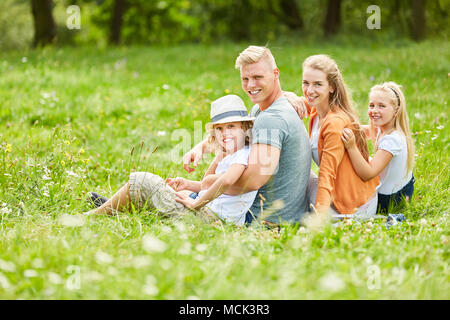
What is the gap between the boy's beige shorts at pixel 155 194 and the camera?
429 centimetres

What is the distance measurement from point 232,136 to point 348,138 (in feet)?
3.15

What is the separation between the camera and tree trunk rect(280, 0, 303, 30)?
2286 centimetres

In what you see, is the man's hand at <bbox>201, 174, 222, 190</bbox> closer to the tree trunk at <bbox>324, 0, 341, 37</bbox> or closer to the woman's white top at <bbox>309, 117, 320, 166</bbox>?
the woman's white top at <bbox>309, 117, 320, 166</bbox>

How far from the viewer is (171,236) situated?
3.59 m

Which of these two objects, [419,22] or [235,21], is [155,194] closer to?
[419,22]

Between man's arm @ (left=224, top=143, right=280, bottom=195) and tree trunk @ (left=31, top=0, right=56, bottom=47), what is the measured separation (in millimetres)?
13914

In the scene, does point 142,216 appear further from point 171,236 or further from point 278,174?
point 278,174

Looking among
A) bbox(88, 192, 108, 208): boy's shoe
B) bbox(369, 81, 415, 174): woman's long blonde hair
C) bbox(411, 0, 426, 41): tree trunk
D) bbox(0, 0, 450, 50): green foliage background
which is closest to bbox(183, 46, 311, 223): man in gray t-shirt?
bbox(369, 81, 415, 174): woman's long blonde hair

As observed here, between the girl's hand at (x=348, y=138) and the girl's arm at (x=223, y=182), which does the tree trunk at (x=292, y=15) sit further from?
the girl's arm at (x=223, y=182)

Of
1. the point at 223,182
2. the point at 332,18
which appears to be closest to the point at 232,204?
the point at 223,182

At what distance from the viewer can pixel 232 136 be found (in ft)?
13.8

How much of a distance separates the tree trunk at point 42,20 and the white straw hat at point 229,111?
13449mm
